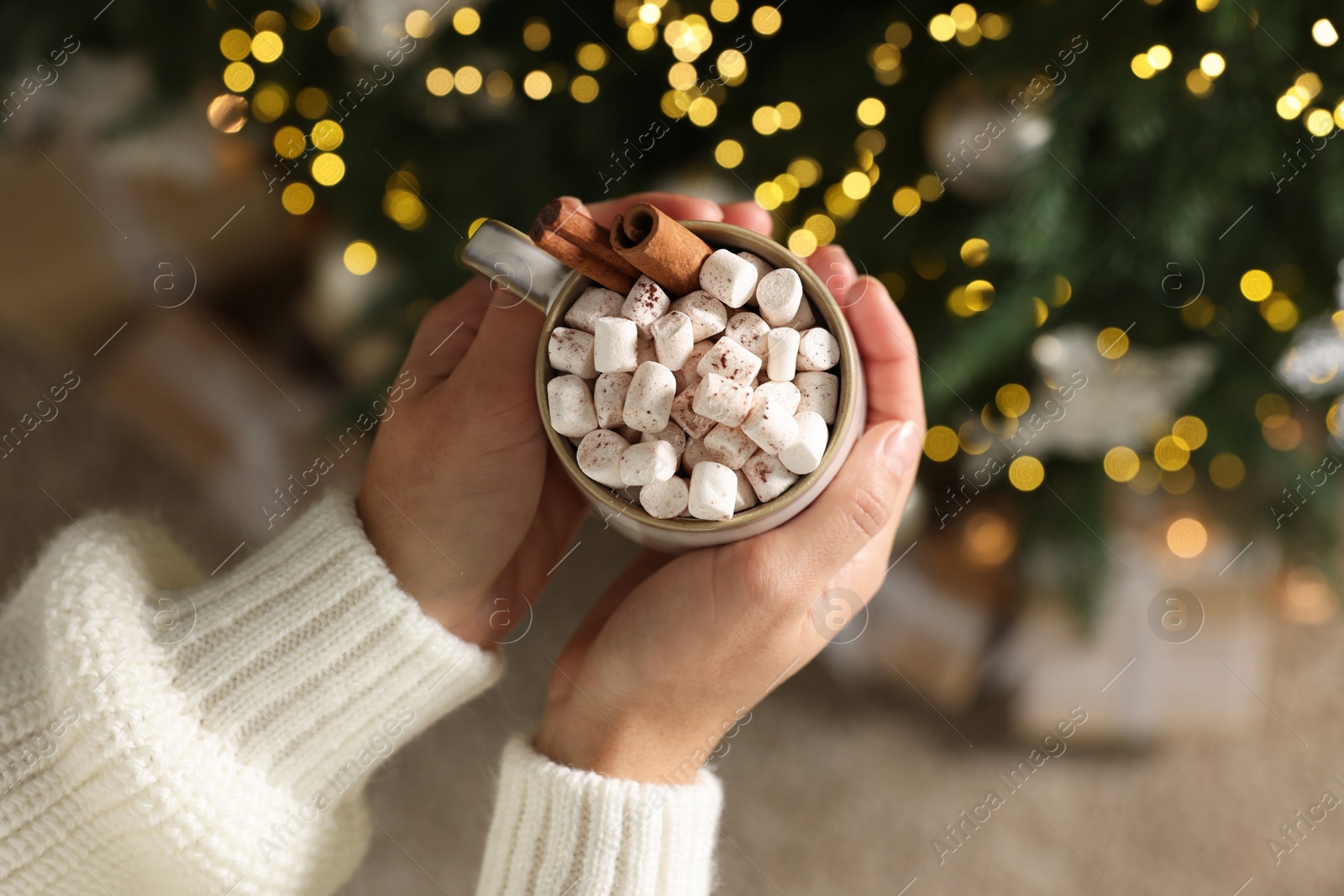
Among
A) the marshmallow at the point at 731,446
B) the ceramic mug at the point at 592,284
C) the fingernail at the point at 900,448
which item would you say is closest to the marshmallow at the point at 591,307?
the ceramic mug at the point at 592,284

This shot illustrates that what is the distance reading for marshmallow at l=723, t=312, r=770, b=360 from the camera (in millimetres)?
585

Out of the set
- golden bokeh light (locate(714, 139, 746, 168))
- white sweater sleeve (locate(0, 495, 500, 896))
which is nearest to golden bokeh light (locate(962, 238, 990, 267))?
golden bokeh light (locate(714, 139, 746, 168))

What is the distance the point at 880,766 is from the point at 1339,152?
3.09 feet

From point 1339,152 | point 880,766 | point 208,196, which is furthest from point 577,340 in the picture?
point 208,196

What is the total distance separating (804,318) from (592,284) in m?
0.15

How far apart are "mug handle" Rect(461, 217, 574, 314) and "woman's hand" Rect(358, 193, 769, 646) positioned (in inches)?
1.8

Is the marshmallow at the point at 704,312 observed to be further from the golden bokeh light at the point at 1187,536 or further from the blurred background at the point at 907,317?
the golden bokeh light at the point at 1187,536

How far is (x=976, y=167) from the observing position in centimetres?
77

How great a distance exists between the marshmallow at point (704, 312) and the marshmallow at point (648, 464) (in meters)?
0.09

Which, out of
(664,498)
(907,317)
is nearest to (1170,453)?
(907,317)

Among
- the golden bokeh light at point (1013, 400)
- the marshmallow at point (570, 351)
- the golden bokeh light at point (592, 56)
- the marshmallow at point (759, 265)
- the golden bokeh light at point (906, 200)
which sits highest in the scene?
the golden bokeh light at point (592, 56)

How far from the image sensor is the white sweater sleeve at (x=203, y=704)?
61 cm

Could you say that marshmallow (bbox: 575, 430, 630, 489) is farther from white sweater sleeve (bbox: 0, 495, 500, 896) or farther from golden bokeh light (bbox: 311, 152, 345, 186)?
golden bokeh light (bbox: 311, 152, 345, 186)

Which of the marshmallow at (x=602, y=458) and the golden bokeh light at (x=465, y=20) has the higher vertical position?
the golden bokeh light at (x=465, y=20)
